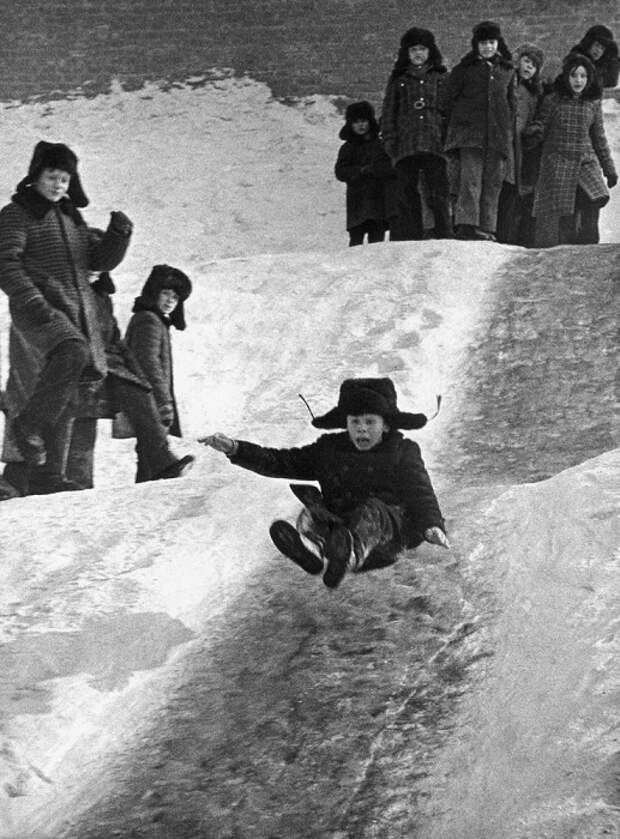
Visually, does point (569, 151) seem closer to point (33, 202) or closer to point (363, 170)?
point (363, 170)

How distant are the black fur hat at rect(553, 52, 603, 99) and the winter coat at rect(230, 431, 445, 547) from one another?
545cm

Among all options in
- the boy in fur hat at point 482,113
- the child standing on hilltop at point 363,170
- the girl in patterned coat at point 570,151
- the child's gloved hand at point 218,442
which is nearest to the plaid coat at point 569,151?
the girl in patterned coat at point 570,151

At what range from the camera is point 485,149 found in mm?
11227

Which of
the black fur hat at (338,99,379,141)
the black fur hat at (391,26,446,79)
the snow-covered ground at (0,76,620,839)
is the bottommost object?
the snow-covered ground at (0,76,620,839)

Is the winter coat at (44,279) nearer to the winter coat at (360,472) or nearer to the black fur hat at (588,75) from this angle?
the winter coat at (360,472)

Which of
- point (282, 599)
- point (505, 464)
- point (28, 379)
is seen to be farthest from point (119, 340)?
point (282, 599)

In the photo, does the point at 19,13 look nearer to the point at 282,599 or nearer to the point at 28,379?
the point at 28,379

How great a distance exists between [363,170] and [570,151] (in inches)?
56.1

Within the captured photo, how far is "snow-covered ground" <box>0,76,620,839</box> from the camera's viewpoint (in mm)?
4793

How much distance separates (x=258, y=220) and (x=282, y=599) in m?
10.3

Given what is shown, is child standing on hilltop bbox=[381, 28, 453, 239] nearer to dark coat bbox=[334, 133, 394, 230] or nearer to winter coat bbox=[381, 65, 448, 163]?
winter coat bbox=[381, 65, 448, 163]

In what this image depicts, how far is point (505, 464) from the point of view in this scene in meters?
7.88

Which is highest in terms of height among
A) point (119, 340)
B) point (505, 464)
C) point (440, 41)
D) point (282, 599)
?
point (440, 41)

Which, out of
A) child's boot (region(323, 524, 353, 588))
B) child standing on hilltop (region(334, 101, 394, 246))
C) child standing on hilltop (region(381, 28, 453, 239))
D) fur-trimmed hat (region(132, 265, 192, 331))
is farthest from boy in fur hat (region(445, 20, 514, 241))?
child's boot (region(323, 524, 353, 588))
